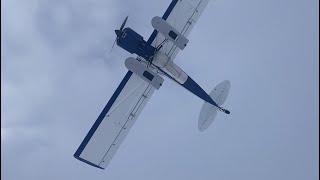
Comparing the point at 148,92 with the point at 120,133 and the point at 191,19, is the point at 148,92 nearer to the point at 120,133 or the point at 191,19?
the point at 120,133

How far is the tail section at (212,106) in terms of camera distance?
30.9 metres

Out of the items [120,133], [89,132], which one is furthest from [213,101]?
[89,132]

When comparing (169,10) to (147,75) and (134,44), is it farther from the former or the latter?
(147,75)

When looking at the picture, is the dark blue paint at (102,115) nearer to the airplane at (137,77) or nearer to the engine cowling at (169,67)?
the airplane at (137,77)

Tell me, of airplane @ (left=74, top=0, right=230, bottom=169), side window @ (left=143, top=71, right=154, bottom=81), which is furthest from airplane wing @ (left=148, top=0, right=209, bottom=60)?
side window @ (left=143, top=71, right=154, bottom=81)

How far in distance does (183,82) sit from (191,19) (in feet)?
14.1

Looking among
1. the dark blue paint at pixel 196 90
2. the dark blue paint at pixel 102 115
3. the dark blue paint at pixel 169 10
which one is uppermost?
the dark blue paint at pixel 169 10

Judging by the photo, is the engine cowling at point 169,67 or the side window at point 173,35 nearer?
the side window at point 173,35

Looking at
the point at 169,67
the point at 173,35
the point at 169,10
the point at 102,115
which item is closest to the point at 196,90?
the point at 169,67

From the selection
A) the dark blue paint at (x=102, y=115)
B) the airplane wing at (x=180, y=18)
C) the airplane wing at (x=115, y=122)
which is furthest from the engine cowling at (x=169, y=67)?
the dark blue paint at (x=102, y=115)

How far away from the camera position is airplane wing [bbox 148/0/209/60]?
27.9 metres

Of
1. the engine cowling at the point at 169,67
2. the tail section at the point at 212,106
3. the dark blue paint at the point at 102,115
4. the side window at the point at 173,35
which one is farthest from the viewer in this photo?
the tail section at the point at 212,106

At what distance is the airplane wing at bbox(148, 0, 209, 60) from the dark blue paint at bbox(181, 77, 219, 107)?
228 centimetres

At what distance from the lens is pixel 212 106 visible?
31.2 metres
